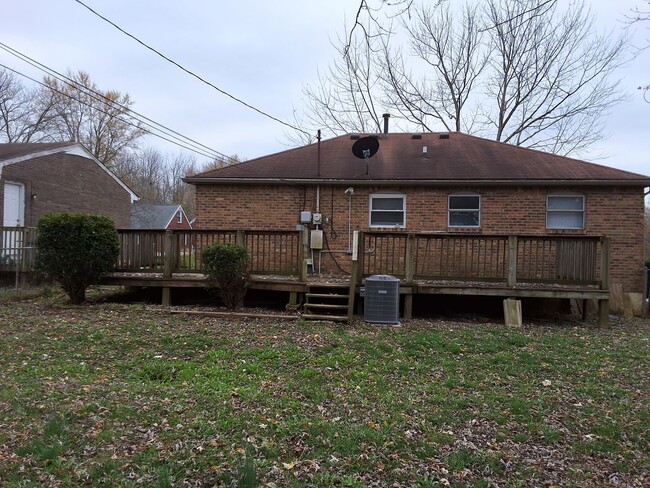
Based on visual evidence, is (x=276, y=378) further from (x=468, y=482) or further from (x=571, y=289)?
(x=571, y=289)

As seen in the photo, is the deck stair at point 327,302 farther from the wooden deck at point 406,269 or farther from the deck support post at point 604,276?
the deck support post at point 604,276

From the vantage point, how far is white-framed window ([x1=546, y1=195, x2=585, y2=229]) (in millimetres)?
11648

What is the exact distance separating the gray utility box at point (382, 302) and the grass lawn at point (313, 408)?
0.81 metres

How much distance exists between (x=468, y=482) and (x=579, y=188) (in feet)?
33.7

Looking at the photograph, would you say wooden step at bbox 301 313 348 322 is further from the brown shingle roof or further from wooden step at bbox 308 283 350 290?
the brown shingle roof

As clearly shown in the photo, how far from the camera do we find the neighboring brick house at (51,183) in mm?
15375

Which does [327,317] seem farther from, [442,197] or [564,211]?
[564,211]

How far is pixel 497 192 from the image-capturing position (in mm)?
11750

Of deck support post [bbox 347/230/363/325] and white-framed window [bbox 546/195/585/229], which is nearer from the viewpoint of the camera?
deck support post [bbox 347/230/363/325]

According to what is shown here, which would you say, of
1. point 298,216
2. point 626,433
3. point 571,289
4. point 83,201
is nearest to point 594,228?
point 571,289

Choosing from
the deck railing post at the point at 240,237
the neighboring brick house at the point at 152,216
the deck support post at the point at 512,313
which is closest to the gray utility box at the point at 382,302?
the deck support post at the point at 512,313

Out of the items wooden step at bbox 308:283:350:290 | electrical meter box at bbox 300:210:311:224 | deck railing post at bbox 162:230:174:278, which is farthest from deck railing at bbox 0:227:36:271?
wooden step at bbox 308:283:350:290

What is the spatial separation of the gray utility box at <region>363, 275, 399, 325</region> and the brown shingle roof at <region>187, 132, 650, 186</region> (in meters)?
4.25

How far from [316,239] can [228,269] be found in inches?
154
